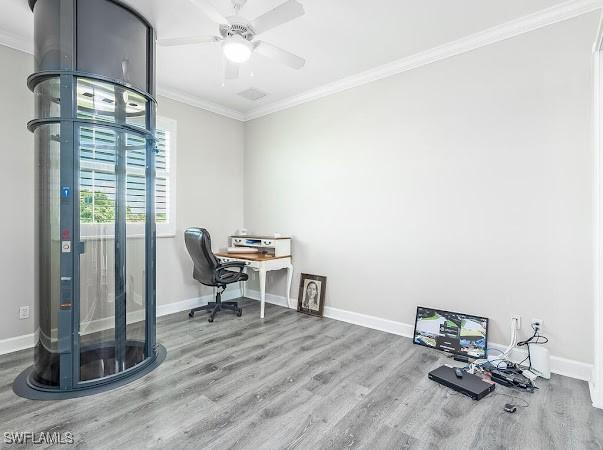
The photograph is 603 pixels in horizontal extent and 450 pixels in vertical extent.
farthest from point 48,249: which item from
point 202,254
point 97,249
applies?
point 202,254

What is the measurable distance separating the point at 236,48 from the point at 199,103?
2.33 meters

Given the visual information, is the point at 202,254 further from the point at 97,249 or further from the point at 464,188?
the point at 464,188

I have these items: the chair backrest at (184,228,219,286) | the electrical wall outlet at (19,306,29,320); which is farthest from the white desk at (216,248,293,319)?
the electrical wall outlet at (19,306,29,320)

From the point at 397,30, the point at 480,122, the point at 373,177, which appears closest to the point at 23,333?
the point at 373,177

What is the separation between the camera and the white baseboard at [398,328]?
2.54m

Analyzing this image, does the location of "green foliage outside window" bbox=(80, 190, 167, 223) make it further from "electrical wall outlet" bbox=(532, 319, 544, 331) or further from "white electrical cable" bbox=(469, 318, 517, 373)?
"electrical wall outlet" bbox=(532, 319, 544, 331)

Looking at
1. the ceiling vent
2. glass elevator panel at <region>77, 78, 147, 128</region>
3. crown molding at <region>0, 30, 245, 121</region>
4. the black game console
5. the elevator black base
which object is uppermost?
the ceiling vent

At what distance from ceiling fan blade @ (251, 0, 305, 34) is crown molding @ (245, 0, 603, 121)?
1.74 metres

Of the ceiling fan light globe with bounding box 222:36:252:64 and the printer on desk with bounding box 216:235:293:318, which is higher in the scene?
the ceiling fan light globe with bounding box 222:36:252:64

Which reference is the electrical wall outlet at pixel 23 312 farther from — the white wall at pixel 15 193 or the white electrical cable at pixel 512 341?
the white electrical cable at pixel 512 341

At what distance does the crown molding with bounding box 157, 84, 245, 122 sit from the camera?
167 inches

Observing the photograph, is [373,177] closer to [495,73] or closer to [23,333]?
[495,73]

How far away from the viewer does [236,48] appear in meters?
2.51

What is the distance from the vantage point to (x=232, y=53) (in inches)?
100
